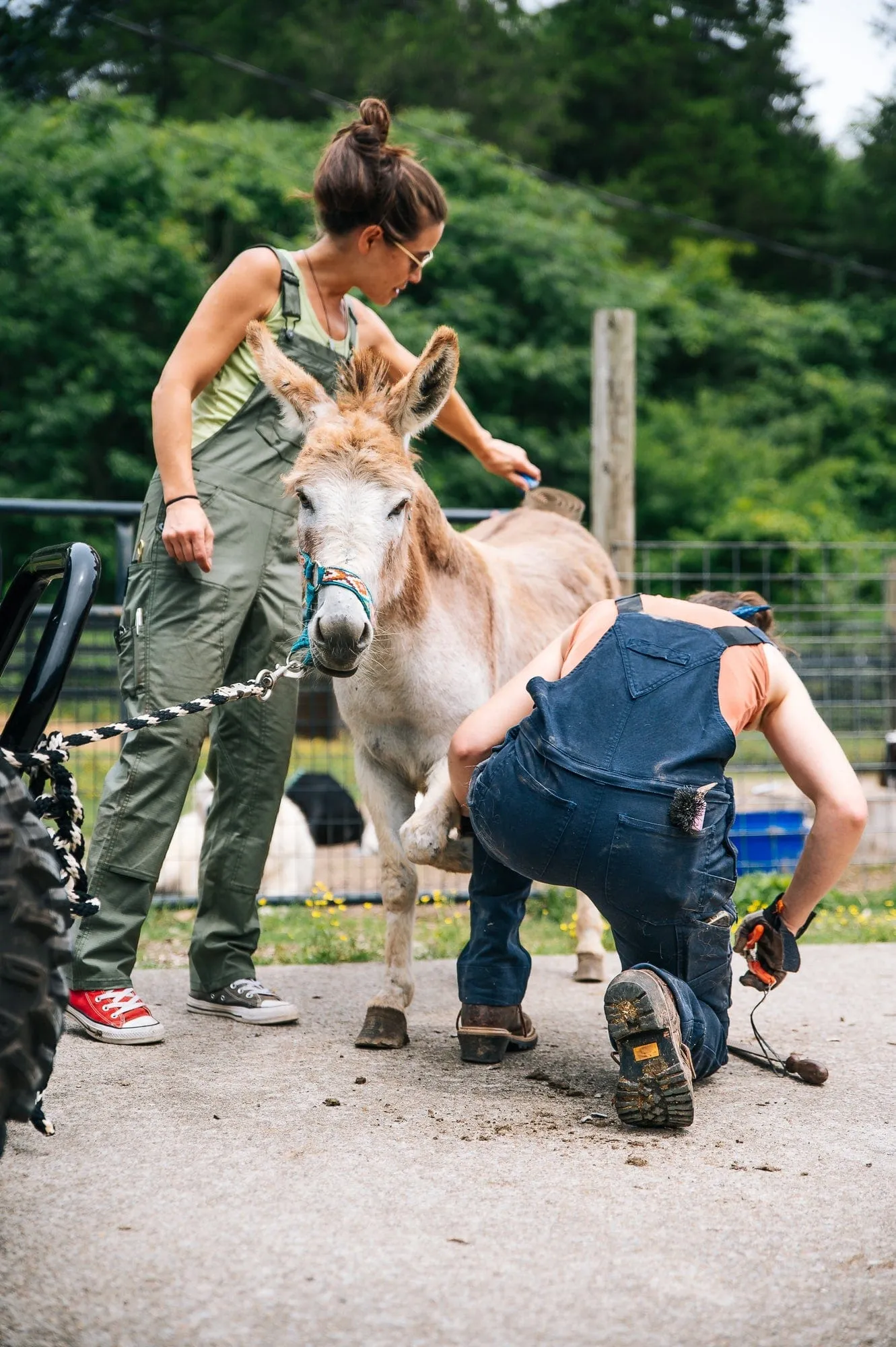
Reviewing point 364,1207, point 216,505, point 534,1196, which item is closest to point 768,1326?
point 534,1196

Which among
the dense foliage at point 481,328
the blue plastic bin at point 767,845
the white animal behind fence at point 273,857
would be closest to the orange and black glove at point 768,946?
the blue plastic bin at point 767,845

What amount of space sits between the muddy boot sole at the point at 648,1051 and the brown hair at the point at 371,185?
2.34 metres

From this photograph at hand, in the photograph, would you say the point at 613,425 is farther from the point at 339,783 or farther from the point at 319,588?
the point at 319,588

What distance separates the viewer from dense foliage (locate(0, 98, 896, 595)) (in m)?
22.4

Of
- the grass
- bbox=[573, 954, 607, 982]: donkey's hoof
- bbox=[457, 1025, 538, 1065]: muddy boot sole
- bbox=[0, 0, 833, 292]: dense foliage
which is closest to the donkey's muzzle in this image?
bbox=[457, 1025, 538, 1065]: muddy boot sole

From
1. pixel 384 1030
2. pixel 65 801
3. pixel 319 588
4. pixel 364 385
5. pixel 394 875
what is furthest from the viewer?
pixel 394 875

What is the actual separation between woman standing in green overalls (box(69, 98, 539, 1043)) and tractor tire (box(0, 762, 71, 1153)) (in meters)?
1.56

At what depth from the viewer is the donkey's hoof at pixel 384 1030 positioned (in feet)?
12.3

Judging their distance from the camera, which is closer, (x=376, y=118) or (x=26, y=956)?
(x=26, y=956)

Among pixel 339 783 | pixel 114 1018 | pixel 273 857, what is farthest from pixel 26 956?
pixel 339 783

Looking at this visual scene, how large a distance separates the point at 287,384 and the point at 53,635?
Answer: 132 centimetres

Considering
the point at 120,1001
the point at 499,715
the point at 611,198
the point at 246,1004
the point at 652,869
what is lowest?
the point at 246,1004

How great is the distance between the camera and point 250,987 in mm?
4113

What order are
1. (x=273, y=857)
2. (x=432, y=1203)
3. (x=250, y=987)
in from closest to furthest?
(x=432, y=1203)
(x=250, y=987)
(x=273, y=857)
